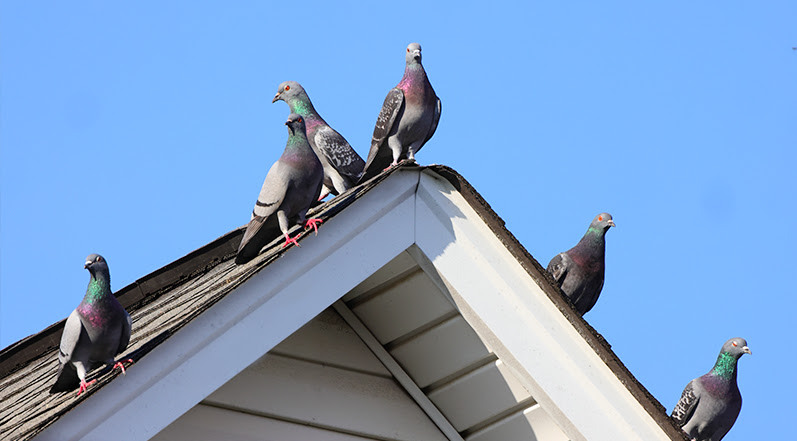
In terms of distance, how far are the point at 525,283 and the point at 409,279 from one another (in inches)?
19.1

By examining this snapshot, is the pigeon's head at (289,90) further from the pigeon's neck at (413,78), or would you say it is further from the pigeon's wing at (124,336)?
the pigeon's wing at (124,336)

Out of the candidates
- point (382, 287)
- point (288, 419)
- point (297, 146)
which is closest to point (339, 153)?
point (297, 146)

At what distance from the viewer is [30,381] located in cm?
469

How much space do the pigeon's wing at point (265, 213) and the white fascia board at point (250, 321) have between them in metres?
0.71

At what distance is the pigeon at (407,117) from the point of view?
5828mm

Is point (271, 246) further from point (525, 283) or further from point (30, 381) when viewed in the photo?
point (30, 381)

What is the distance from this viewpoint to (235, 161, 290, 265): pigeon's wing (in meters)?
4.11

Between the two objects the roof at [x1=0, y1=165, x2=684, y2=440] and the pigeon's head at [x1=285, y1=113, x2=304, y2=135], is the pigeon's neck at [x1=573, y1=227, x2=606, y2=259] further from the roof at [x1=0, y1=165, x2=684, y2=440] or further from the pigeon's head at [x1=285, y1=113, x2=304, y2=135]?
the roof at [x1=0, y1=165, x2=684, y2=440]

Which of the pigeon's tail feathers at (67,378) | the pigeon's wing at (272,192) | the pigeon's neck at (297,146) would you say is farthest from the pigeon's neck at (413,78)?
the pigeon's tail feathers at (67,378)

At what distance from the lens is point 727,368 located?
5980 mm

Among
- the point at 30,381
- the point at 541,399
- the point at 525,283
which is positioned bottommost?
the point at 541,399

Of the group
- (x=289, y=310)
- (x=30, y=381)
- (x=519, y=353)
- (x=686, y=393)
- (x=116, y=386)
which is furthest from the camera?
(x=686, y=393)

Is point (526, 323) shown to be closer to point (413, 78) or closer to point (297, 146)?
point (297, 146)

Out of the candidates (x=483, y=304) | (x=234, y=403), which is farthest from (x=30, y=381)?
(x=483, y=304)
